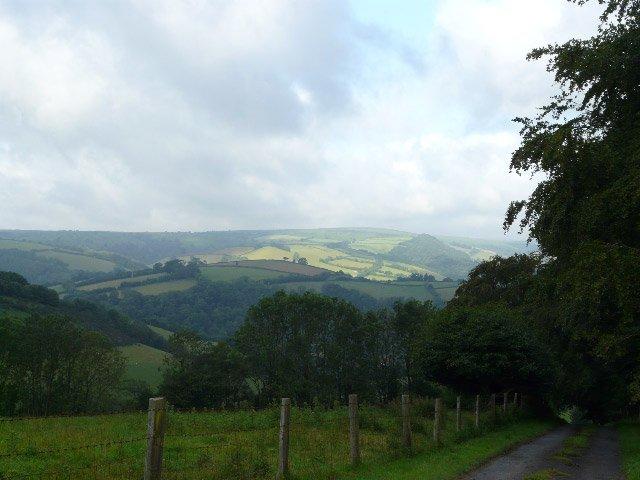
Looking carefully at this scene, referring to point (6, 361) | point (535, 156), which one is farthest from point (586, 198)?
point (6, 361)

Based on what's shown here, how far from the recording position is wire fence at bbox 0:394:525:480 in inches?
455

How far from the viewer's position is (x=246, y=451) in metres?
14.6

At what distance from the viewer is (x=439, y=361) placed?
2856cm

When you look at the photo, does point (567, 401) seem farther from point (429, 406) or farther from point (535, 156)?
point (535, 156)

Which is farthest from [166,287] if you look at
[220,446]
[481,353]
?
[220,446]

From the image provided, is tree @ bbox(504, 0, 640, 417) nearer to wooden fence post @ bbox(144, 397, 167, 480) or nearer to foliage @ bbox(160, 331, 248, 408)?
wooden fence post @ bbox(144, 397, 167, 480)

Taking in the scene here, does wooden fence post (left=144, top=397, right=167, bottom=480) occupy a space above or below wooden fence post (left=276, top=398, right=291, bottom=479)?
above

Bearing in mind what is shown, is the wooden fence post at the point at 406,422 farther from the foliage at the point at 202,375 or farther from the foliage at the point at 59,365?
the foliage at the point at 59,365

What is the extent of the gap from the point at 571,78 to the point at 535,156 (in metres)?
3.44

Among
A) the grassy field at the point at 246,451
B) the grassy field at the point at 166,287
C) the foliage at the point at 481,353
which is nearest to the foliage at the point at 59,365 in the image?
the grassy field at the point at 246,451

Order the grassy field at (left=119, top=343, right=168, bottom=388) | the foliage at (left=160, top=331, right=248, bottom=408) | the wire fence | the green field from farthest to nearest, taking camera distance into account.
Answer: the green field → the grassy field at (left=119, top=343, right=168, bottom=388) → the foliage at (left=160, top=331, right=248, bottom=408) → the wire fence

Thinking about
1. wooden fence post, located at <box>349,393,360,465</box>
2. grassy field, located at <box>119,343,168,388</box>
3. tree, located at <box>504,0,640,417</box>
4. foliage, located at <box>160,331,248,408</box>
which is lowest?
grassy field, located at <box>119,343,168,388</box>

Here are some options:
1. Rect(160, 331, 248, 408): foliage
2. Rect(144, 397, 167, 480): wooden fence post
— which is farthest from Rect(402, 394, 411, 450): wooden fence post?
Rect(160, 331, 248, 408): foliage

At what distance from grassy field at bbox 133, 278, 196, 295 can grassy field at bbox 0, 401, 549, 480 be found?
540 feet
